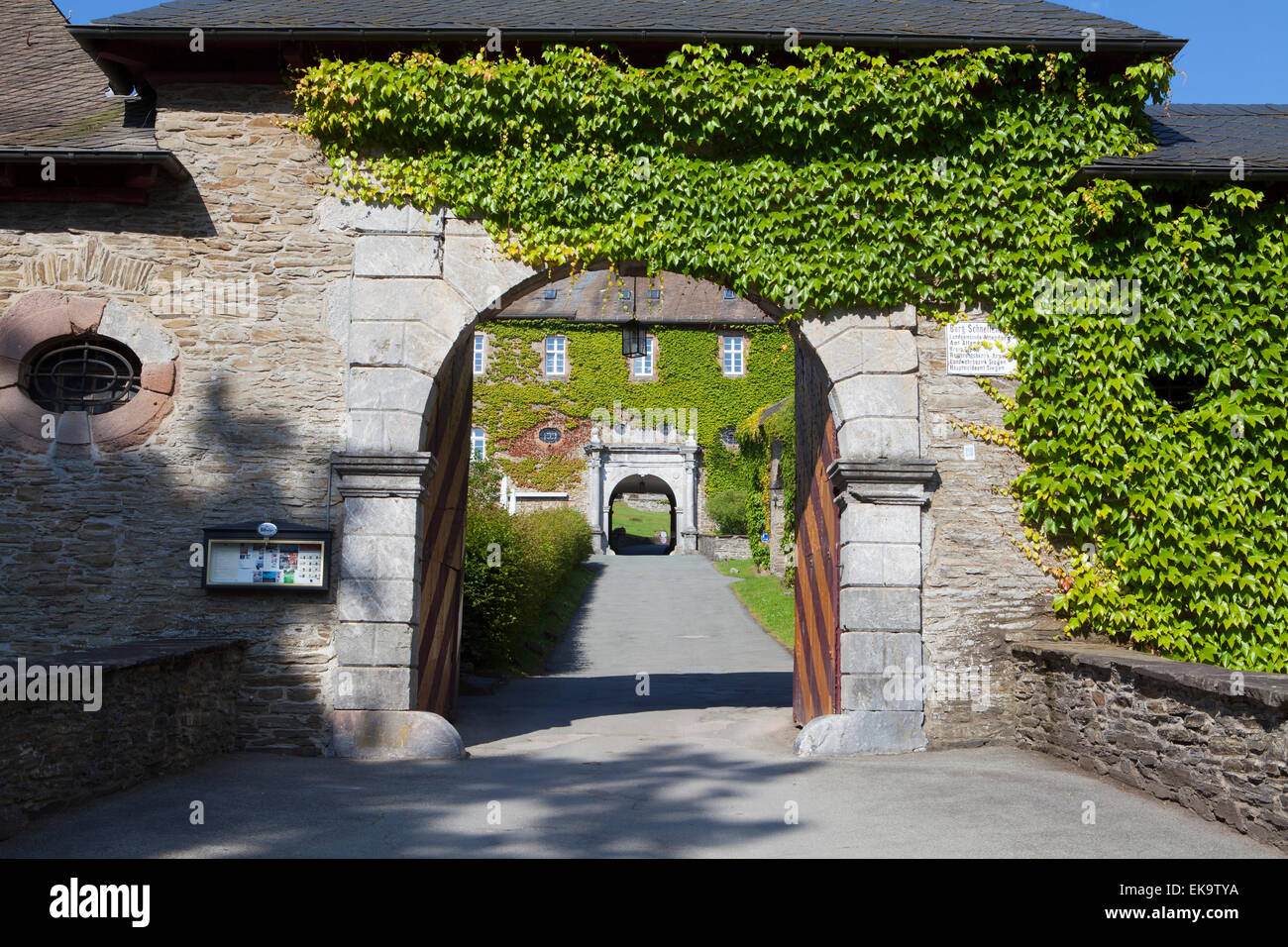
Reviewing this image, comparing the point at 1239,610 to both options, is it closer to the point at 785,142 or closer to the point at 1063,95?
the point at 1063,95

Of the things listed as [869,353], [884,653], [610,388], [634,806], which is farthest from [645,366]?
[634,806]

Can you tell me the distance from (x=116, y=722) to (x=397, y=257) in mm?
3352

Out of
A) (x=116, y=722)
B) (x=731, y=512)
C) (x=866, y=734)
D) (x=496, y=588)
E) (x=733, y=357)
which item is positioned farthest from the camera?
(x=733, y=357)

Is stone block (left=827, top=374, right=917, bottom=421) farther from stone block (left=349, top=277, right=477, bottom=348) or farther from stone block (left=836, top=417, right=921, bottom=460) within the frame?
stone block (left=349, top=277, right=477, bottom=348)

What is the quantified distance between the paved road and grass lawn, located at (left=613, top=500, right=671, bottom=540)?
125 ft

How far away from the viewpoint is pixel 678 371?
31.1 meters

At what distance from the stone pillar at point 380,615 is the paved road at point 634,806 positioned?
256 mm

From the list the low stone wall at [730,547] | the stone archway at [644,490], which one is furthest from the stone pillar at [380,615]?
the stone archway at [644,490]

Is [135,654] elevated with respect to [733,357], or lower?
lower

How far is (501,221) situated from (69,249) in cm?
290

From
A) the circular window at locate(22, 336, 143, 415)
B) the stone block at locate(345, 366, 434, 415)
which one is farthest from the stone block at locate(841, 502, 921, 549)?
the circular window at locate(22, 336, 143, 415)

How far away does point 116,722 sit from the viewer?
16.6 feet

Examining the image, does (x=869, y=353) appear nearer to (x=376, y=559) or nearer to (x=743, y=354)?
(x=376, y=559)

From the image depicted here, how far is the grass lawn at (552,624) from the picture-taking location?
1312 centimetres
